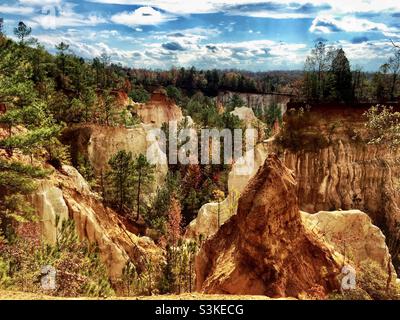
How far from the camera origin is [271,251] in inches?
531

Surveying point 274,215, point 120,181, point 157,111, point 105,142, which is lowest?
point 120,181

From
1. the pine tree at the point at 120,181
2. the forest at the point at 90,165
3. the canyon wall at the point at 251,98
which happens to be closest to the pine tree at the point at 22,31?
the forest at the point at 90,165

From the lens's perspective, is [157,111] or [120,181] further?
[157,111]

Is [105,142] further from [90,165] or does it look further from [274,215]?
[274,215]

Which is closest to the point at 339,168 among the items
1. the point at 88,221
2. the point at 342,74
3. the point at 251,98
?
the point at 342,74

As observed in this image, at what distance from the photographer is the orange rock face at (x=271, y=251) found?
13.2 meters

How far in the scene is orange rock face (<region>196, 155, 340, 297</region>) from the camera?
1323 centimetres

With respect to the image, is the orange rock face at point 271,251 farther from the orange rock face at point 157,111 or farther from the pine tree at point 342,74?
the orange rock face at point 157,111

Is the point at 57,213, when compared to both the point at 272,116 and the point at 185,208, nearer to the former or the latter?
the point at 185,208

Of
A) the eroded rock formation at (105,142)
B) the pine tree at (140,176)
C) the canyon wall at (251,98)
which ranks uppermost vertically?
the canyon wall at (251,98)

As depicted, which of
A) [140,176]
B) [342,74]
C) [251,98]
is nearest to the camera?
[140,176]

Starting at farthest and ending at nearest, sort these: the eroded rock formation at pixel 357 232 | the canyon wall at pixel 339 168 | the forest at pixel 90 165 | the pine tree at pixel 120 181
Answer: the canyon wall at pixel 339 168 < the pine tree at pixel 120 181 < the eroded rock formation at pixel 357 232 < the forest at pixel 90 165

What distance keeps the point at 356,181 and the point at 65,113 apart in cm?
2203

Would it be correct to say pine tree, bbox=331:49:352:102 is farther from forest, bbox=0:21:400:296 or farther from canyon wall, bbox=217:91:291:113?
canyon wall, bbox=217:91:291:113
